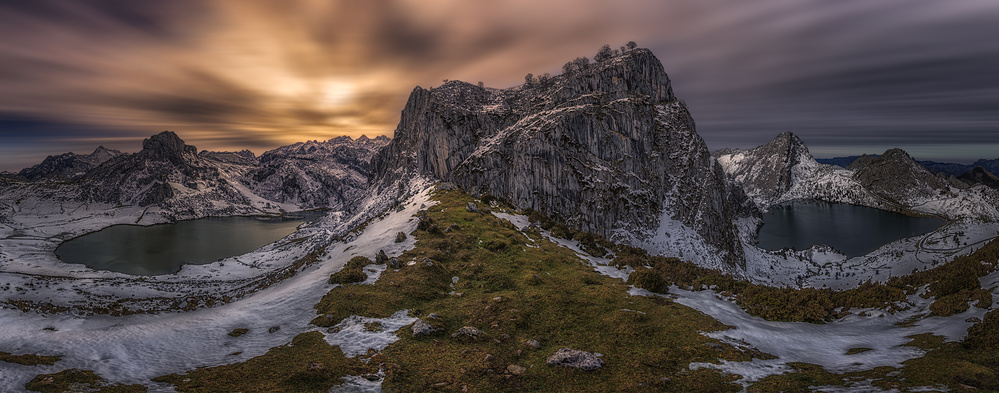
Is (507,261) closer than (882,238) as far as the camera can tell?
Yes

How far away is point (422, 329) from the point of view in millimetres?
14562

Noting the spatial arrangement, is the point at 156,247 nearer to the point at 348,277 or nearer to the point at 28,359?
the point at 348,277

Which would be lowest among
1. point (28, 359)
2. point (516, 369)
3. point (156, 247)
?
point (156, 247)

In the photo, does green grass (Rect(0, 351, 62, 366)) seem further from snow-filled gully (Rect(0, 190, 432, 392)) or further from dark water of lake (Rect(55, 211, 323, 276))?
dark water of lake (Rect(55, 211, 323, 276))

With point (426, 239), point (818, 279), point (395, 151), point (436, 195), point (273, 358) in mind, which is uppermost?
point (395, 151)

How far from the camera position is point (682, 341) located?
43.7 ft

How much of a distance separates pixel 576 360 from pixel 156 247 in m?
211

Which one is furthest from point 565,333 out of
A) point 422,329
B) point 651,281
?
point 651,281

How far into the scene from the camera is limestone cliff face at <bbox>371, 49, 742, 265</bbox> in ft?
281

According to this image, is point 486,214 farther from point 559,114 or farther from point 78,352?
point 559,114

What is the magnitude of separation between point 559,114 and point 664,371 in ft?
280

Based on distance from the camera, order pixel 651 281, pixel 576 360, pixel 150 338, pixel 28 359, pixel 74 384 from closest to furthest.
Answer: pixel 74 384
pixel 28 359
pixel 576 360
pixel 150 338
pixel 651 281

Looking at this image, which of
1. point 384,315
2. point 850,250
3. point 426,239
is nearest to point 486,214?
point 426,239

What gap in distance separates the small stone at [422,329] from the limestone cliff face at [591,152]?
71196mm
